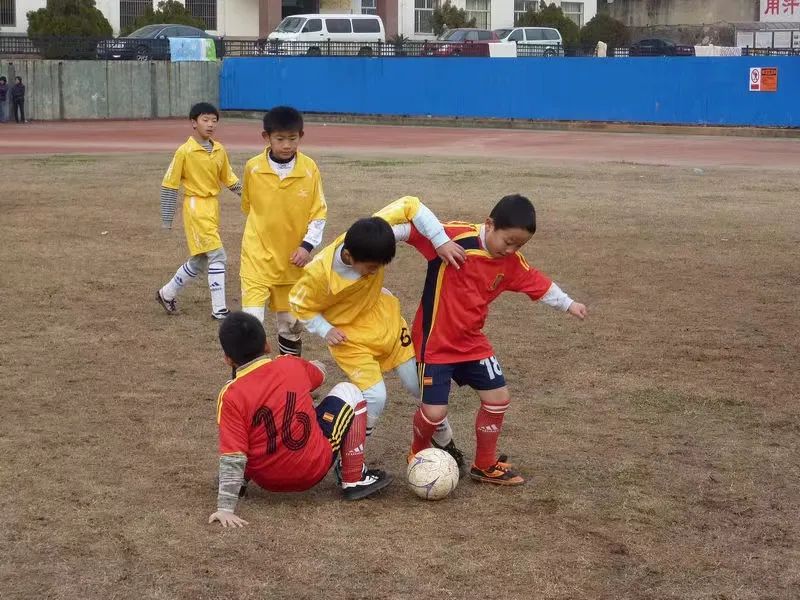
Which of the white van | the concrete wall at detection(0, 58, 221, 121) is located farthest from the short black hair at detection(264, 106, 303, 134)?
the white van

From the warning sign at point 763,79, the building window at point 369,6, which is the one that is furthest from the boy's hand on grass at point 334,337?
the building window at point 369,6

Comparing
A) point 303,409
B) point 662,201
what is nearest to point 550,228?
point 662,201

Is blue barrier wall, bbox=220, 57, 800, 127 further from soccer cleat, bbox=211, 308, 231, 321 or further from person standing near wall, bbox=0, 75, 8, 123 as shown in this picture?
soccer cleat, bbox=211, 308, 231, 321

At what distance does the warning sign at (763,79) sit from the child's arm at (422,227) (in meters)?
28.0

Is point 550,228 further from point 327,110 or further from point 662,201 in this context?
point 327,110

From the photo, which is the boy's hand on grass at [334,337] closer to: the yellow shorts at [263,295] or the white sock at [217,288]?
the yellow shorts at [263,295]

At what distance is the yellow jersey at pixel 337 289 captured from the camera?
5.59 metres

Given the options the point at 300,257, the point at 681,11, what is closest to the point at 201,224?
the point at 300,257

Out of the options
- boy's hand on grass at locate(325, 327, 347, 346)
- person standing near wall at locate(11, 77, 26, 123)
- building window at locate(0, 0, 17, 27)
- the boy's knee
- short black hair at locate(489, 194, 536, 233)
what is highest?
building window at locate(0, 0, 17, 27)

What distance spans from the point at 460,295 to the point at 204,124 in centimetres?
439

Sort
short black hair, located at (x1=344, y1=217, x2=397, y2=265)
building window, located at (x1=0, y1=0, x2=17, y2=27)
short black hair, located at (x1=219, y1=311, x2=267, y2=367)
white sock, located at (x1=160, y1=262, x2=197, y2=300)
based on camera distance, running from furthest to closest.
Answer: building window, located at (x1=0, y1=0, x2=17, y2=27)
white sock, located at (x1=160, y1=262, x2=197, y2=300)
short black hair, located at (x1=344, y1=217, x2=397, y2=265)
short black hair, located at (x1=219, y1=311, x2=267, y2=367)

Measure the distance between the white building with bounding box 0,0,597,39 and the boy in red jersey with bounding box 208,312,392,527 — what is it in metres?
50.7

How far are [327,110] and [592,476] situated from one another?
3488 centimetres

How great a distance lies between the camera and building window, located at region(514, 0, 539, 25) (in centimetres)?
6750
